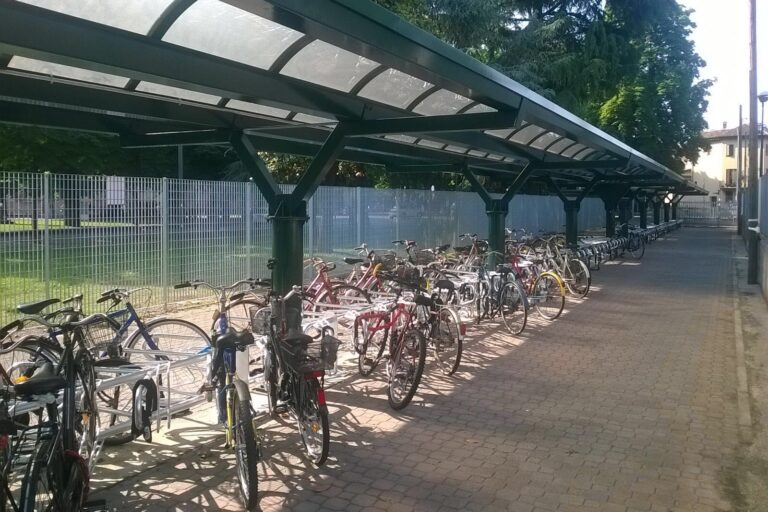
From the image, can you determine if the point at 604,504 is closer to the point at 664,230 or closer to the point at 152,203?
the point at 152,203

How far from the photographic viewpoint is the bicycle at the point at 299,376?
4.60 m

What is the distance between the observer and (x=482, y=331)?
30.3 feet

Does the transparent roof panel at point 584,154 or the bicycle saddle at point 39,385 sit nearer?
the bicycle saddle at point 39,385

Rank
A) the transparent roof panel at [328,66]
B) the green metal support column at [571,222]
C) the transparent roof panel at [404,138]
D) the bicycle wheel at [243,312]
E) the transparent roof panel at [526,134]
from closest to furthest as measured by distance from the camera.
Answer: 1. the transparent roof panel at [328,66]
2. the bicycle wheel at [243,312]
3. the transparent roof panel at [404,138]
4. the transparent roof panel at [526,134]
5. the green metal support column at [571,222]

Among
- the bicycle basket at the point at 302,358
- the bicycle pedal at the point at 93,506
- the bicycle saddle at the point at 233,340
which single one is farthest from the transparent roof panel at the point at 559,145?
the bicycle pedal at the point at 93,506

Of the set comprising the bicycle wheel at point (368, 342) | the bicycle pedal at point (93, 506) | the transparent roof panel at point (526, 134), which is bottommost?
the bicycle pedal at point (93, 506)

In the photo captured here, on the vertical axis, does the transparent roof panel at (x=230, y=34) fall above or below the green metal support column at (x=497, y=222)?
above

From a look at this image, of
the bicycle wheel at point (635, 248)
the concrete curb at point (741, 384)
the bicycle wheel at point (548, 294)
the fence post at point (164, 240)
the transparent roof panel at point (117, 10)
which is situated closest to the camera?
the transparent roof panel at point (117, 10)

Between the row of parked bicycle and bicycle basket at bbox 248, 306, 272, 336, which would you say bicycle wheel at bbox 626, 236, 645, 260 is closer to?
the row of parked bicycle

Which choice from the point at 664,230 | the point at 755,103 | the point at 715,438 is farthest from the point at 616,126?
the point at 715,438

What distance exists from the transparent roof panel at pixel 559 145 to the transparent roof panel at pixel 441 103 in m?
4.66

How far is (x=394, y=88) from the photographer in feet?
20.5

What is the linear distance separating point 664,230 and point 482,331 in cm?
3131

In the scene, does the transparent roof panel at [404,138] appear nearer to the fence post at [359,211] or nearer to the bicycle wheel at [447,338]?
the bicycle wheel at [447,338]
